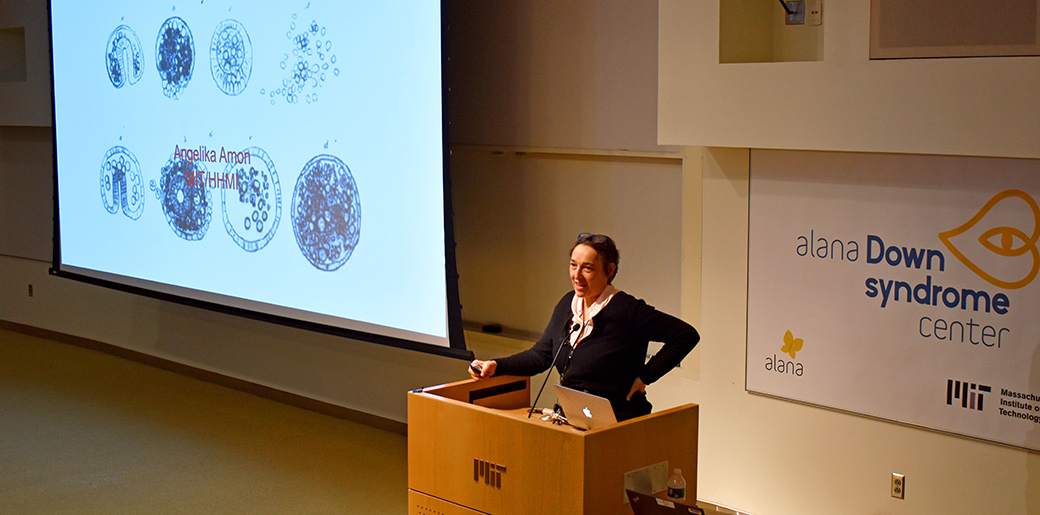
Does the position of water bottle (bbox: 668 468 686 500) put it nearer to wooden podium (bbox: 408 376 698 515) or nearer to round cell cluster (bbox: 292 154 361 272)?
wooden podium (bbox: 408 376 698 515)

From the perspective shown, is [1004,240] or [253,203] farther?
[253,203]

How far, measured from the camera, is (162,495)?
14.0ft

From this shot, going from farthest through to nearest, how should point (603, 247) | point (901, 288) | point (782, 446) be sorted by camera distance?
point (782, 446), point (901, 288), point (603, 247)

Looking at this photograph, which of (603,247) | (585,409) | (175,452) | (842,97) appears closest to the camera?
(585,409)

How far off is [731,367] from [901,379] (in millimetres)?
681

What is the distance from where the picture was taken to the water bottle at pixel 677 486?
2.89 metres

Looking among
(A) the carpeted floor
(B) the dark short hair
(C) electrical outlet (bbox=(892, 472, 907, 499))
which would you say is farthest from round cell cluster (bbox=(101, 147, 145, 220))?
(C) electrical outlet (bbox=(892, 472, 907, 499))

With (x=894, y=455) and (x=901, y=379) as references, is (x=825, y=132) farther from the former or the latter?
(x=894, y=455)

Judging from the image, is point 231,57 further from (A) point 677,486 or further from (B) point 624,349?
(A) point 677,486

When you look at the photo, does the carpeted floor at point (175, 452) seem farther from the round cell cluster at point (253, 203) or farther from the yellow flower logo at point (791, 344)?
the yellow flower logo at point (791, 344)

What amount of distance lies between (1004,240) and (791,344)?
85cm

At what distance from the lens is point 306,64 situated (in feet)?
16.0

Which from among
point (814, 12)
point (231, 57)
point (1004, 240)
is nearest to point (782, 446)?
point (1004, 240)

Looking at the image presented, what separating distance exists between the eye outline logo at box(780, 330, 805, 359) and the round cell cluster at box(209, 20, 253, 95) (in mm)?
3168
